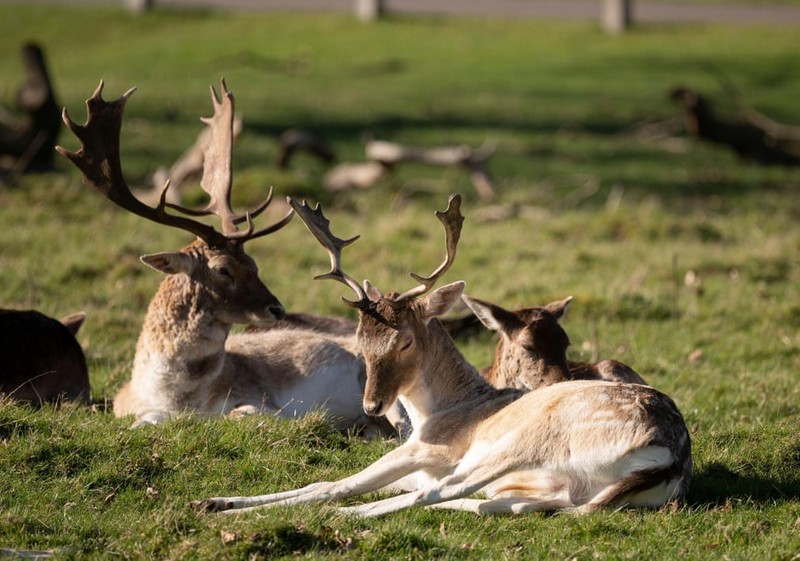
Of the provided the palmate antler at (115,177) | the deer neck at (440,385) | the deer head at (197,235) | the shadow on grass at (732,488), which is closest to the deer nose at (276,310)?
the deer head at (197,235)

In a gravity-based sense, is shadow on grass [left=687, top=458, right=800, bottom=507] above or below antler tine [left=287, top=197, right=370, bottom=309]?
below

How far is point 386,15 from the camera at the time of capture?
35125 mm

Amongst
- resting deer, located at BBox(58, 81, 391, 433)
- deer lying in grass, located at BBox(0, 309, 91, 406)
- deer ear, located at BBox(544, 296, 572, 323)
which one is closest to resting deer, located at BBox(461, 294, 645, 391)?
deer ear, located at BBox(544, 296, 572, 323)

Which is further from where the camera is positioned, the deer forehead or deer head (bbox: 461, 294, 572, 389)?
the deer forehead

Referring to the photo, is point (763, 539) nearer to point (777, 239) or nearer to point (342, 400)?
point (342, 400)

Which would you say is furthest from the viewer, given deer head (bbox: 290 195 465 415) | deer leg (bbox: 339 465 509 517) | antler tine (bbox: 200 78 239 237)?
antler tine (bbox: 200 78 239 237)

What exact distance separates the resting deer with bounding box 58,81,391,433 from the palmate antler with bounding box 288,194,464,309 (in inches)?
23.6

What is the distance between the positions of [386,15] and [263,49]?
575 cm

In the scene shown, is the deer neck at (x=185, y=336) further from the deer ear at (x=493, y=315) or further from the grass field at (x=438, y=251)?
the deer ear at (x=493, y=315)

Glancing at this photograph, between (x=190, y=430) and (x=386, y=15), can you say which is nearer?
(x=190, y=430)

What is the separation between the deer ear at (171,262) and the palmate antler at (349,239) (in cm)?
103

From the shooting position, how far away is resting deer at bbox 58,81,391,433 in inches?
322

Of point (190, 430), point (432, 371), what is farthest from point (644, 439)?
point (190, 430)

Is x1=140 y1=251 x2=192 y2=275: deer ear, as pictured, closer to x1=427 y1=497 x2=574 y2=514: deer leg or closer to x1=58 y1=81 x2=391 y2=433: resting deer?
x1=58 y1=81 x2=391 y2=433: resting deer
